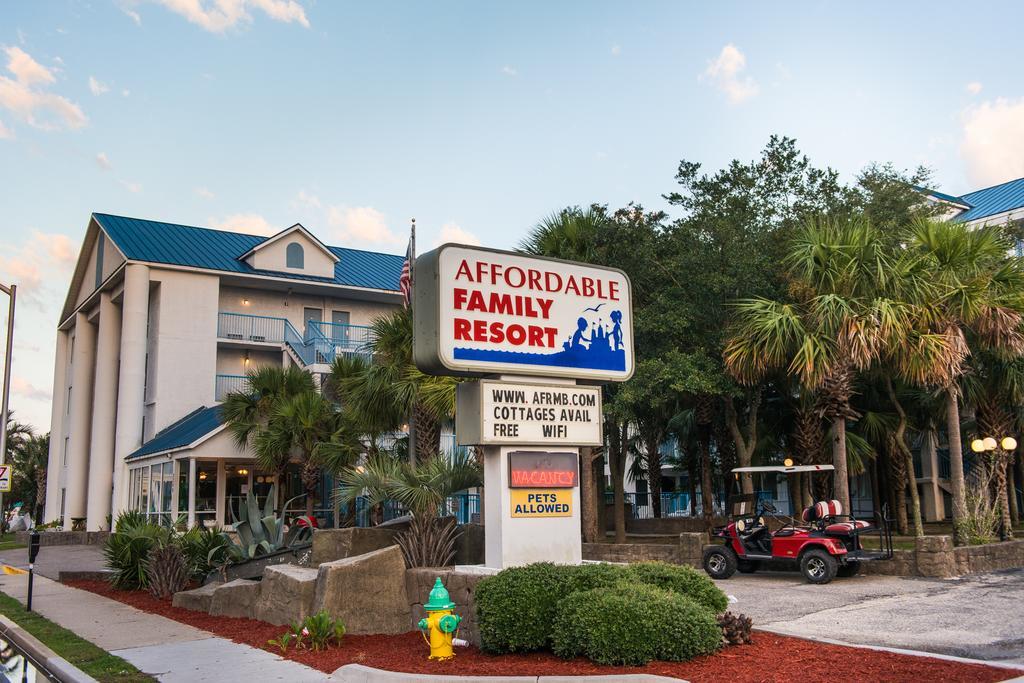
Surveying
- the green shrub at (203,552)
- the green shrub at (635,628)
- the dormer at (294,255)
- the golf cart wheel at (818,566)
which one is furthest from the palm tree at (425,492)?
the dormer at (294,255)

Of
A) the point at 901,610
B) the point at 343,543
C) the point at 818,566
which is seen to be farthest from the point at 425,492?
the point at 818,566

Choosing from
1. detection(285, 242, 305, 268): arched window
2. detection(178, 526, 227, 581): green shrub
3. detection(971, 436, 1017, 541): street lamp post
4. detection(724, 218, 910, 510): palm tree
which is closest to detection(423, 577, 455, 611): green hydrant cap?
detection(178, 526, 227, 581): green shrub

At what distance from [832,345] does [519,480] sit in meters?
10.4

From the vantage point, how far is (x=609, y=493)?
42.9 m

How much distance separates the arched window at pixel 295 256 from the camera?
3741 cm

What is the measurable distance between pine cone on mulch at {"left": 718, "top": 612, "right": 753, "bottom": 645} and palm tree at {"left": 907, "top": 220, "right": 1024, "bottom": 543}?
35.5ft

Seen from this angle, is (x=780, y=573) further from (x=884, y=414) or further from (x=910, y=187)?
(x=910, y=187)

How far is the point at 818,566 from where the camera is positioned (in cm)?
1599

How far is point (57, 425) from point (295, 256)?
60.6 feet

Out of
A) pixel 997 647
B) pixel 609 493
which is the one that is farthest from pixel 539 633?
pixel 609 493

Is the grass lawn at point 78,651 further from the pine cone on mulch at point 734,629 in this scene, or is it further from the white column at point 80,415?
the white column at point 80,415

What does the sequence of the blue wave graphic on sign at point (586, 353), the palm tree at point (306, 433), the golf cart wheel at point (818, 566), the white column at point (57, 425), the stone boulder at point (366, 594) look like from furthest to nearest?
1. the white column at point (57, 425)
2. the palm tree at point (306, 433)
3. the golf cart wheel at point (818, 566)
4. the blue wave graphic on sign at point (586, 353)
5. the stone boulder at point (366, 594)

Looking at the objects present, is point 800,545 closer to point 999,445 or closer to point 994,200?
point 999,445

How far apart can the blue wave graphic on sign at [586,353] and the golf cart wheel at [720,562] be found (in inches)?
250
